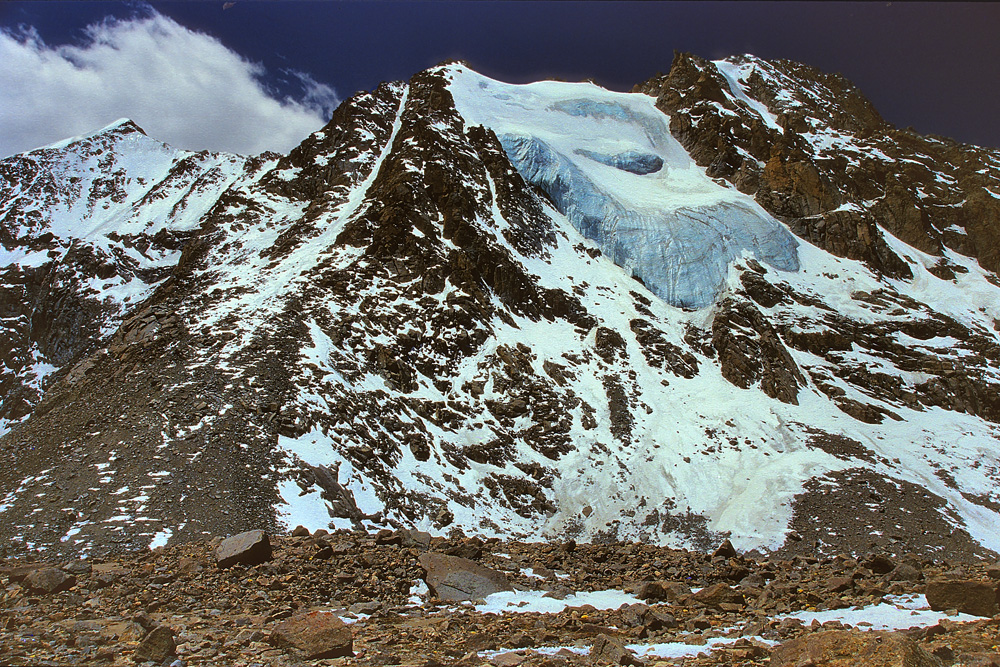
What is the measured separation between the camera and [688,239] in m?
51.8

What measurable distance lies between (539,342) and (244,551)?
95.0 ft

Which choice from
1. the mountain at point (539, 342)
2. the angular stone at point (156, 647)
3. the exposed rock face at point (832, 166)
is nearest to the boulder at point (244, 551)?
the angular stone at point (156, 647)

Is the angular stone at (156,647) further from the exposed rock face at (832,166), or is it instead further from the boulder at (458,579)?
the exposed rock face at (832,166)

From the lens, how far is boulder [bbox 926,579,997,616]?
8438 mm

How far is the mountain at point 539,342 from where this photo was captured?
22734 millimetres

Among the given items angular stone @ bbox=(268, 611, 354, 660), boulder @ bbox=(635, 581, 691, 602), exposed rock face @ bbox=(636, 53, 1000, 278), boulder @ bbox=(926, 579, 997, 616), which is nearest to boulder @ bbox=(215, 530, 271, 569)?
angular stone @ bbox=(268, 611, 354, 660)

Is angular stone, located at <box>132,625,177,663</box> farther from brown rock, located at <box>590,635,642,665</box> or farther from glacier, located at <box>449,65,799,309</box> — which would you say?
glacier, located at <box>449,65,799,309</box>

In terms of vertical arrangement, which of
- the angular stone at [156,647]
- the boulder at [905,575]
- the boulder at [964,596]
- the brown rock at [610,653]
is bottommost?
the boulder at [905,575]

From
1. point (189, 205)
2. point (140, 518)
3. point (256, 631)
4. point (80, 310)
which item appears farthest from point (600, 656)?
point (189, 205)

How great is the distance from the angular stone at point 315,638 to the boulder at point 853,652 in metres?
5.13

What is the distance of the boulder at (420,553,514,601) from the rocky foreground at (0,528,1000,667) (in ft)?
0.13

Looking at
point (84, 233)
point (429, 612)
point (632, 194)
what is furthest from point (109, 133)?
point (429, 612)

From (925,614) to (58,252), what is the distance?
10516cm

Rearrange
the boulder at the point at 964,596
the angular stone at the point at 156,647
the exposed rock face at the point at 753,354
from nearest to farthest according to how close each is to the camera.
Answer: the angular stone at the point at 156,647 < the boulder at the point at 964,596 < the exposed rock face at the point at 753,354
